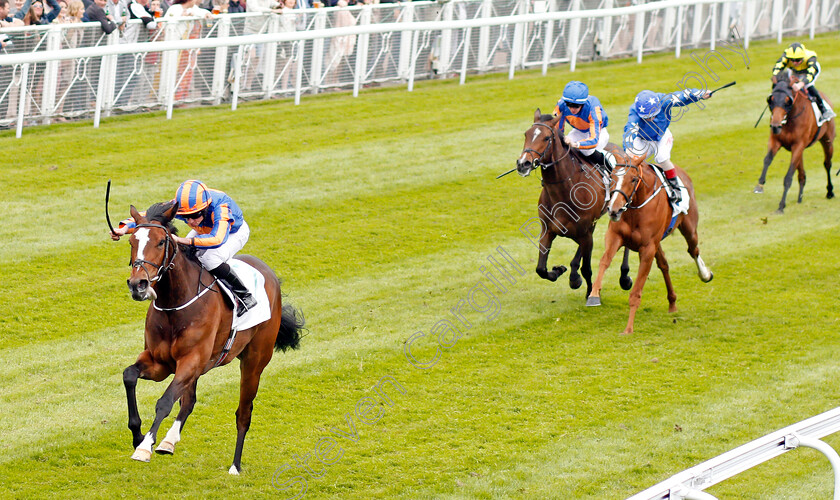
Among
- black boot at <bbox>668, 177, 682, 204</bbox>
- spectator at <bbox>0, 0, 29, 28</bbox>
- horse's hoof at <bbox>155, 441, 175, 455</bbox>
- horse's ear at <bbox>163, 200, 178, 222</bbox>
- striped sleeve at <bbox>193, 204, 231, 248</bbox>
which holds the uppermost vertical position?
horse's ear at <bbox>163, 200, 178, 222</bbox>

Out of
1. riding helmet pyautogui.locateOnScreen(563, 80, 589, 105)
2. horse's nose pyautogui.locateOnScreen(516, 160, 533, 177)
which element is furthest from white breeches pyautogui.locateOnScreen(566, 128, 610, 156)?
horse's nose pyautogui.locateOnScreen(516, 160, 533, 177)

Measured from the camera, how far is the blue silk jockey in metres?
9.24

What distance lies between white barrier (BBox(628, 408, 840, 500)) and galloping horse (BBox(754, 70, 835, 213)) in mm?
9155

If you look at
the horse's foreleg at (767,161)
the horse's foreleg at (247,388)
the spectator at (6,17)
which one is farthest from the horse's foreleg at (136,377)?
the horse's foreleg at (767,161)

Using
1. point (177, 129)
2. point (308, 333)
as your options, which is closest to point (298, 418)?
point (308, 333)

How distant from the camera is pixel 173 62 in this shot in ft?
44.2

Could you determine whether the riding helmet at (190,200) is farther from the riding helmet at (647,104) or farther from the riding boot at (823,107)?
the riding boot at (823,107)

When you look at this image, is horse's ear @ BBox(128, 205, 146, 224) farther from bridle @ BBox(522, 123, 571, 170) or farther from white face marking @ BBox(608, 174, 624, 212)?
white face marking @ BBox(608, 174, 624, 212)

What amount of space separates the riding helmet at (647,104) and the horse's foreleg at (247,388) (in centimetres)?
450

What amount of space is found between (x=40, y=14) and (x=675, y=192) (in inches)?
331

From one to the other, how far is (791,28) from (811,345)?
16790 mm

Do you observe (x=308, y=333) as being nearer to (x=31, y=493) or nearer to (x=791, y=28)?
(x=31, y=493)

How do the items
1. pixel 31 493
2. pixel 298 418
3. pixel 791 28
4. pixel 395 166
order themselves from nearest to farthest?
pixel 31 493
pixel 298 418
pixel 395 166
pixel 791 28

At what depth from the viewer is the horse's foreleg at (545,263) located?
30.4 ft
